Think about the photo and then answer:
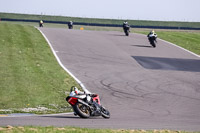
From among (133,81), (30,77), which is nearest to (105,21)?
(133,81)

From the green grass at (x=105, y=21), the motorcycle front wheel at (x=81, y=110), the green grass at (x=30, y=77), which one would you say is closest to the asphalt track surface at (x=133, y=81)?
the motorcycle front wheel at (x=81, y=110)

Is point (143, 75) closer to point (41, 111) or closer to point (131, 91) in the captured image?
point (131, 91)

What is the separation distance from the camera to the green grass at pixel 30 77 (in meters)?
16.4

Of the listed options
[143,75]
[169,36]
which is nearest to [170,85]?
[143,75]

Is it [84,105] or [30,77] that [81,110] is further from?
[30,77]

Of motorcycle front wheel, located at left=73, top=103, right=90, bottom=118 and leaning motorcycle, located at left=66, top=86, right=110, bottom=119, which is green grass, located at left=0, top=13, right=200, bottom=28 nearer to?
leaning motorcycle, located at left=66, top=86, right=110, bottom=119

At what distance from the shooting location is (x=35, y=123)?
434 inches

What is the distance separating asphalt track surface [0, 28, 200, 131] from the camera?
12293mm

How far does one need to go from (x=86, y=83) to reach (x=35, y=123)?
30.9 feet

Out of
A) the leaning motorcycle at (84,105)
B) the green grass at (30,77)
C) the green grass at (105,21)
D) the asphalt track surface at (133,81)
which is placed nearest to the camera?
the asphalt track surface at (133,81)

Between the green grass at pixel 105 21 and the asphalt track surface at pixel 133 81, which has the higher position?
the green grass at pixel 105 21

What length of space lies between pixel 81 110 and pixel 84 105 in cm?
17

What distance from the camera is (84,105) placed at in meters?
12.8

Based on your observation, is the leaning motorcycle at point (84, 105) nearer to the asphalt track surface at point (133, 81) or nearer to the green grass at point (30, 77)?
the asphalt track surface at point (133, 81)
